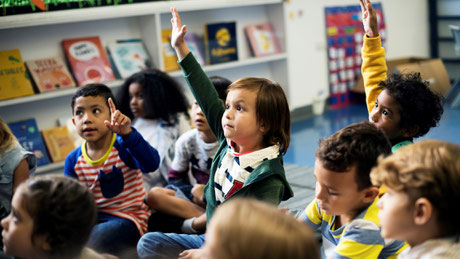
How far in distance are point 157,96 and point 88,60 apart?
1.16m

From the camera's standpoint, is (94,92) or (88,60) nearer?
(94,92)

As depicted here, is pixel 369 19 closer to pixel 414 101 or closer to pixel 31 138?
pixel 414 101

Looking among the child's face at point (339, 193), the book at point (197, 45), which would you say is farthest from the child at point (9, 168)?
the book at point (197, 45)

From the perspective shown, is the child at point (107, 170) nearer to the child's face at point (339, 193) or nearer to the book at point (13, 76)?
the child's face at point (339, 193)

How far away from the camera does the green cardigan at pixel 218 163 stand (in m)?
1.60

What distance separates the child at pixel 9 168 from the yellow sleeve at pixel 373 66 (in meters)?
1.31

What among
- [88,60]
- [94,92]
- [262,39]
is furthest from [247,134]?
[262,39]

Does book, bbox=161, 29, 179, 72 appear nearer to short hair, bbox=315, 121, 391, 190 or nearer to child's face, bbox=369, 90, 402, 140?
child's face, bbox=369, 90, 402, 140

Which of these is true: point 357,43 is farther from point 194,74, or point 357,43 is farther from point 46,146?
point 194,74

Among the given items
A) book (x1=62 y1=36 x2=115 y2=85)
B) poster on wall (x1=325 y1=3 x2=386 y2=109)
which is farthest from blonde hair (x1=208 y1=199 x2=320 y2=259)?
poster on wall (x1=325 y1=3 x2=386 y2=109)

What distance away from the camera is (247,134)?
1674mm

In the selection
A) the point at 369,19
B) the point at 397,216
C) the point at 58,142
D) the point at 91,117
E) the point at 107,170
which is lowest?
the point at 58,142

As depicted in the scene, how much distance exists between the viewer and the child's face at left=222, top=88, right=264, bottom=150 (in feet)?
5.43

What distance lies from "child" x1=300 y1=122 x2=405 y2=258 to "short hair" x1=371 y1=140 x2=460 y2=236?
0.23 m
